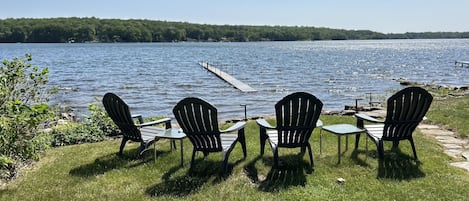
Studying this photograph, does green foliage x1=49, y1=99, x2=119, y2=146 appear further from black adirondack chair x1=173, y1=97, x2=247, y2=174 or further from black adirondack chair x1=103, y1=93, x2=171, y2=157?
black adirondack chair x1=173, y1=97, x2=247, y2=174

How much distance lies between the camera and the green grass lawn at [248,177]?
185 inches

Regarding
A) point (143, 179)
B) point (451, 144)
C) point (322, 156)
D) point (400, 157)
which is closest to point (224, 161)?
point (143, 179)

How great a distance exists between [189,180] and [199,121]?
2.45 feet

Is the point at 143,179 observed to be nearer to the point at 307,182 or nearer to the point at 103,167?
the point at 103,167

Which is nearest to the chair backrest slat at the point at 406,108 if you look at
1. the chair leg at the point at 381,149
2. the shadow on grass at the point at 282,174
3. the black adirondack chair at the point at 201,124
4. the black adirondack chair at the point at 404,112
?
the black adirondack chair at the point at 404,112

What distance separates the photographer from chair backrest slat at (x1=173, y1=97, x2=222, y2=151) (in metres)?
5.30

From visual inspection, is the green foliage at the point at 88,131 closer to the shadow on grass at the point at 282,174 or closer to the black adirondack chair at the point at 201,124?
the black adirondack chair at the point at 201,124

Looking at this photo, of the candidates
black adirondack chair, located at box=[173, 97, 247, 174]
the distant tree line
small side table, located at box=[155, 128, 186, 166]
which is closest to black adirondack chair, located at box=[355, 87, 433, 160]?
black adirondack chair, located at box=[173, 97, 247, 174]

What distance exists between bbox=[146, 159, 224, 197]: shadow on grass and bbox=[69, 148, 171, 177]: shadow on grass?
735mm

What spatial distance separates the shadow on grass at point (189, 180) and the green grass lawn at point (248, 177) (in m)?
0.01

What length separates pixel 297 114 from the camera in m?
5.49

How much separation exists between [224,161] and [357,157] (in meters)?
2.01

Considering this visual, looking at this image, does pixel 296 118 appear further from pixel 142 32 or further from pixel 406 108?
pixel 142 32

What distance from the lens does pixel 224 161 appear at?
17.5 feet
